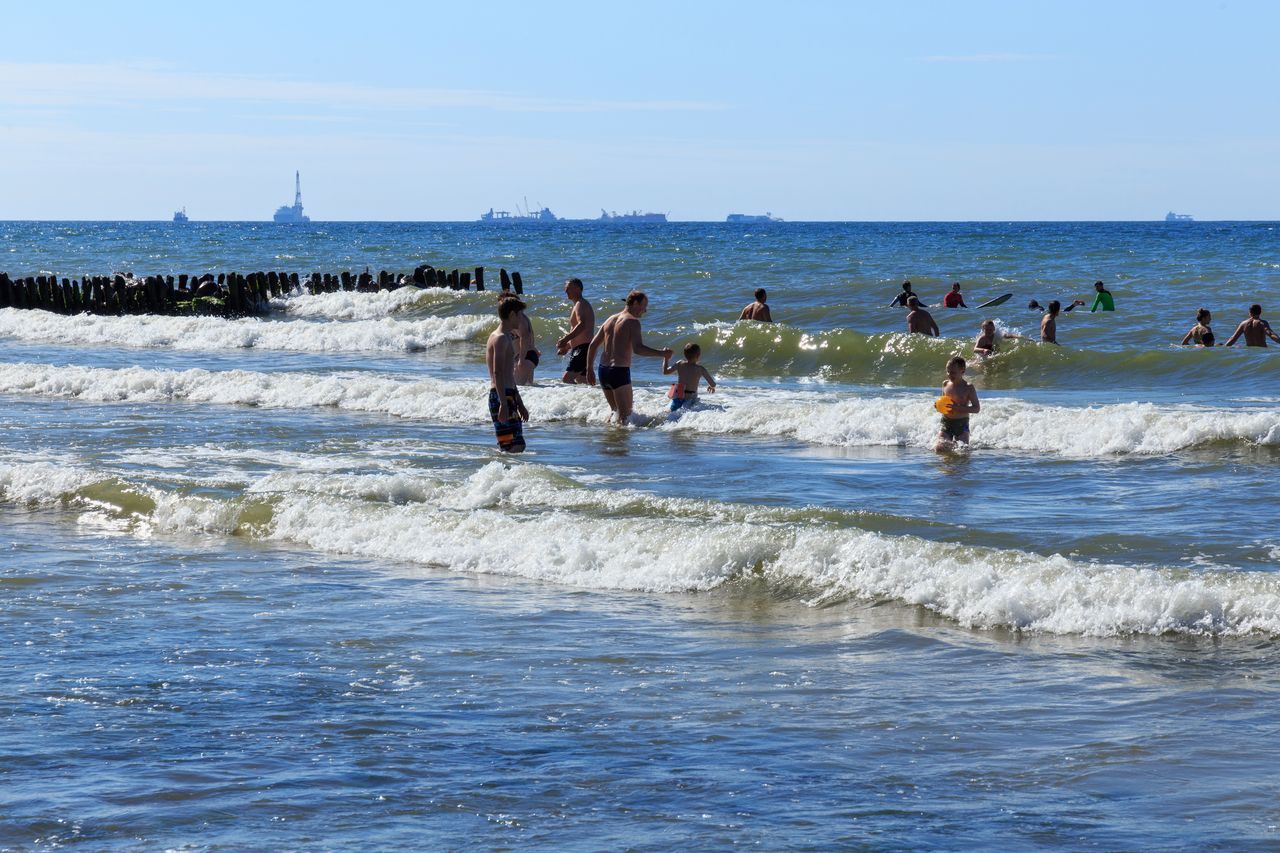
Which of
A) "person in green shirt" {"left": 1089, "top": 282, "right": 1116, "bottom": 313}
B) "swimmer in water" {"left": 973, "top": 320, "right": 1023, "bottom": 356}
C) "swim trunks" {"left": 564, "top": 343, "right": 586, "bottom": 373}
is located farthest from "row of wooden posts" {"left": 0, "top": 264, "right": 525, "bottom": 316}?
"swim trunks" {"left": 564, "top": 343, "right": 586, "bottom": 373}

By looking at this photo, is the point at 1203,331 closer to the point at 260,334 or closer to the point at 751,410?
the point at 751,410

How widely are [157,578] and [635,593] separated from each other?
305 centimetres

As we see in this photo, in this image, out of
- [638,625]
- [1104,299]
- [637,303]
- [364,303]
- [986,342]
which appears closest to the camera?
[638,625]

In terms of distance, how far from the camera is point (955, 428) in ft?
49.6

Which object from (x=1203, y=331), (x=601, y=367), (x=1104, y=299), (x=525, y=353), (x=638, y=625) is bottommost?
(x=638, y=625)

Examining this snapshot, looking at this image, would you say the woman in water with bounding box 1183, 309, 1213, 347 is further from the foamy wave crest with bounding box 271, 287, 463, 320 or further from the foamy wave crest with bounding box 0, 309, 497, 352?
the foamy wave crest with bounding box 271, 287, 463, 320

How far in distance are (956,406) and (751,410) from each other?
10.5ft

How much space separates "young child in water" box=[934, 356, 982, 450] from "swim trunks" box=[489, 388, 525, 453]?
432 centimetres

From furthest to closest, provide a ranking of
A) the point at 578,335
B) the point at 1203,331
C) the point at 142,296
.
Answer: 1. the point at 142,296
2. the point at 1203,331
3. the point at 578,335

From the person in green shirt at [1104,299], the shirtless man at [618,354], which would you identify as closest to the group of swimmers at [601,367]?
the shirtless man at [618,354]

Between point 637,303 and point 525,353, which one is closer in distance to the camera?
point 637,303

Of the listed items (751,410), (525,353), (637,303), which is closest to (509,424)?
(637,303)

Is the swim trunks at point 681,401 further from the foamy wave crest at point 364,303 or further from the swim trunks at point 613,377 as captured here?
the foamy wave crest at point 364,303

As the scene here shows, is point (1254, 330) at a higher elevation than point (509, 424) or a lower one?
higher
